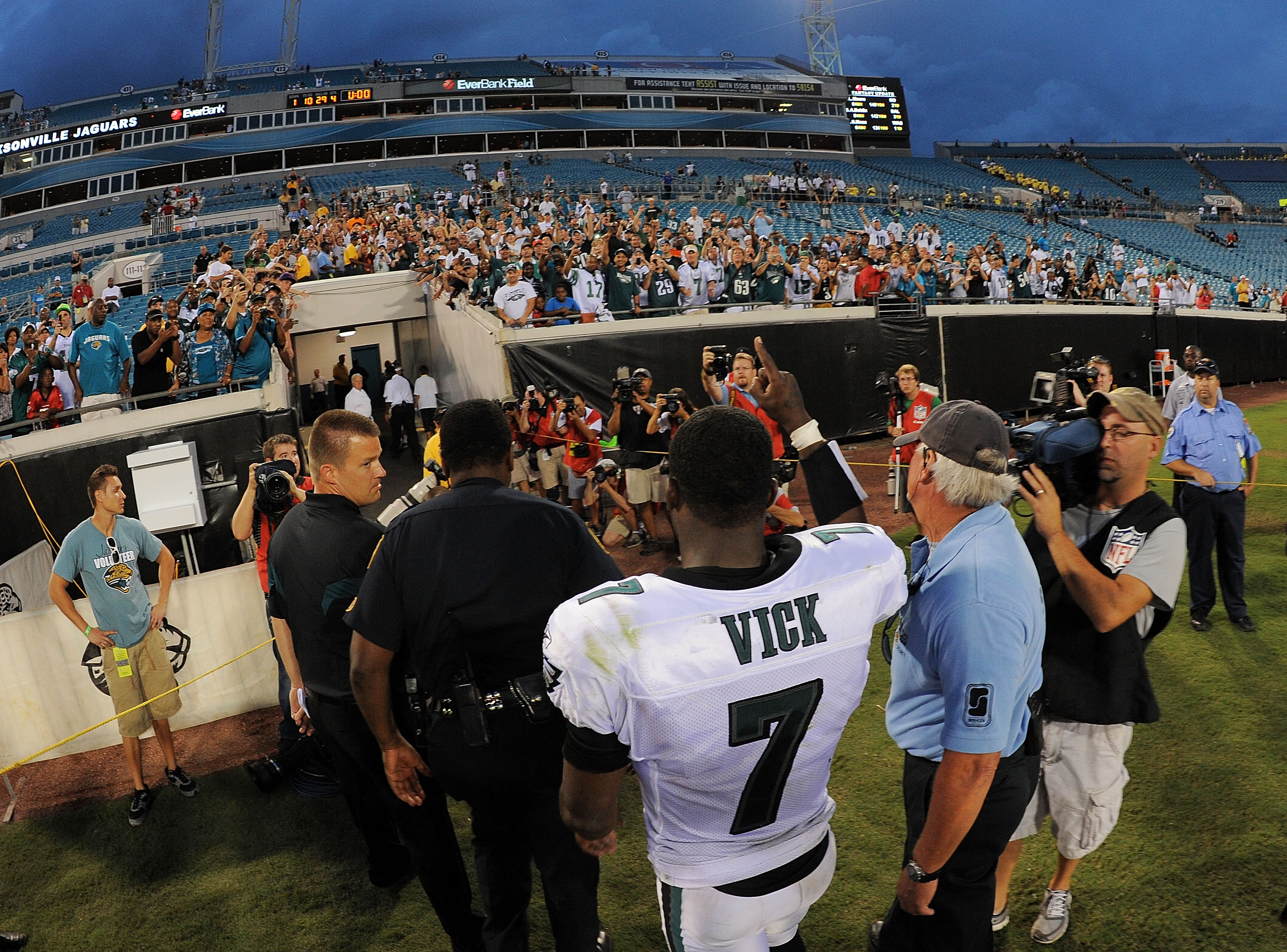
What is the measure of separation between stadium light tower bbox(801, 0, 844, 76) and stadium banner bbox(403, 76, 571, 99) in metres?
19.0

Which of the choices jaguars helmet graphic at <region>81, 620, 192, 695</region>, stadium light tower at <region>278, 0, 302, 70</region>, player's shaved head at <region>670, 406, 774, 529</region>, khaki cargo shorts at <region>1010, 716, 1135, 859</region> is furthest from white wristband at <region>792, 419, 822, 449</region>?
stadium light tower at <region>278, 0, 302, 70</region>

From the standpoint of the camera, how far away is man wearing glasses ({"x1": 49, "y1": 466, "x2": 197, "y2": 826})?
15.5ft

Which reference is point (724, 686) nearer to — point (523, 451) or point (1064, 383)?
point (1064, 383)

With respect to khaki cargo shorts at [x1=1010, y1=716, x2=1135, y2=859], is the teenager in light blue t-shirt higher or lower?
higher

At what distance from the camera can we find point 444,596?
2.52 meters

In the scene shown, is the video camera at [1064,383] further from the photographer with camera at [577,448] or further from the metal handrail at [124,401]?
the metal handrail at [124,401]

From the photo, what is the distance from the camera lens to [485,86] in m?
44.7

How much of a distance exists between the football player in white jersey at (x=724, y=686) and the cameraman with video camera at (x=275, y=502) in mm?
2592

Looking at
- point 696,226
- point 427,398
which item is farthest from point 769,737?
point 696,226

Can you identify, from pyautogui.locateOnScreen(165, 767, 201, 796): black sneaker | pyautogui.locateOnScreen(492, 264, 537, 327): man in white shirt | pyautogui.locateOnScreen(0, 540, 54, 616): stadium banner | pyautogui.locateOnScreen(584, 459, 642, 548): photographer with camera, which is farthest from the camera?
pyautogui.locateOnScreen(492, 264, 537, 327): man in white shirt

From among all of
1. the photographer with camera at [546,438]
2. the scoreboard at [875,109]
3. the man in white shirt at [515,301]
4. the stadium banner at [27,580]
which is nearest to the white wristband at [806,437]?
the stadium banner at [27,580]

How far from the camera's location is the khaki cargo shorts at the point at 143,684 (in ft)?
15.8

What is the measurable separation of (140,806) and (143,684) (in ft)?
2.18

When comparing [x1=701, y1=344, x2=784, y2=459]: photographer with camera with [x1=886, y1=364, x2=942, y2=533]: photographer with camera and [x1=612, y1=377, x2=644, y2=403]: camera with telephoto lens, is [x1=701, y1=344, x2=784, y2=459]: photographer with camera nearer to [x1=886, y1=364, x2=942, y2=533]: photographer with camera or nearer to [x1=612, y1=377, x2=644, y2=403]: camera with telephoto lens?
[x1=612, y1=377, x2=644, y2=403]: camera with telephoto lens
